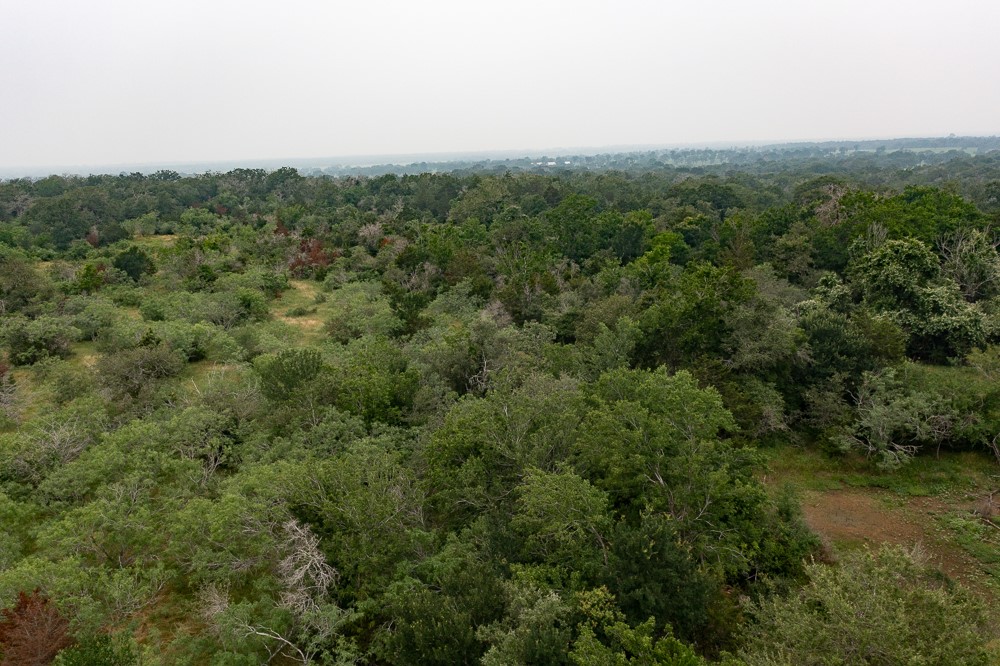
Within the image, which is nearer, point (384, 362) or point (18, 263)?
point (384, 362)

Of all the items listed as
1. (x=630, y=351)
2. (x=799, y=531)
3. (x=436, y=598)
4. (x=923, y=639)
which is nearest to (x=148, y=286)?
(x=630, y=351)

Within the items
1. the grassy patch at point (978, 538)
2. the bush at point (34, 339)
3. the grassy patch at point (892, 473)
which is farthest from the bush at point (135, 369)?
the grassy patch at point (978, 538)

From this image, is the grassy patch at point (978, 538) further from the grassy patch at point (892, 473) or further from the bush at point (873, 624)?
the bush at point (873, 624)

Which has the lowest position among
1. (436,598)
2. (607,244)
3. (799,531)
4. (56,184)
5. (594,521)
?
(799,531)

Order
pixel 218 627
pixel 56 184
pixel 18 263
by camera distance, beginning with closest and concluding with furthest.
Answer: pixel 218 627 → pixel 18 263 → pixel 56 184

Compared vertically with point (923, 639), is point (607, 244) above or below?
above

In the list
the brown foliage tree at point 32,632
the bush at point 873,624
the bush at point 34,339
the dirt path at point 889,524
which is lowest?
the dirt path at point 889,524

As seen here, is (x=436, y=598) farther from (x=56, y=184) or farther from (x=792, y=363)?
(x=56, y=184)
